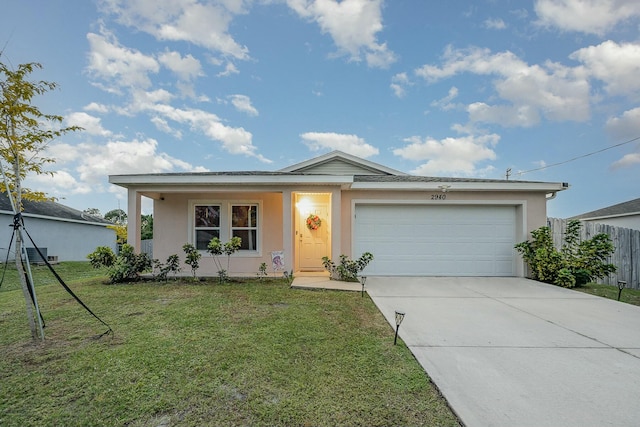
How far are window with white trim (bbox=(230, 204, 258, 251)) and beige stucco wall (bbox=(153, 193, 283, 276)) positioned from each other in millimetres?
169

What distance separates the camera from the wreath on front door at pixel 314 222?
916 cm

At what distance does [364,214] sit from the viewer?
845cm

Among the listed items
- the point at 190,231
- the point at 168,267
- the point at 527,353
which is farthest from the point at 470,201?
the point at 168,267

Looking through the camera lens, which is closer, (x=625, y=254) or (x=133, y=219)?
(x=133, y=219)

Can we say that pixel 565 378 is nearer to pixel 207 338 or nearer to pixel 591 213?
pixel 207 338

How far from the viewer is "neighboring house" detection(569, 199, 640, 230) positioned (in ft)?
40.8

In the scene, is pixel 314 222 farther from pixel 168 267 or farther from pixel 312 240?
pixel 168 267

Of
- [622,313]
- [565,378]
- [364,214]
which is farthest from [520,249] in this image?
[565,378]

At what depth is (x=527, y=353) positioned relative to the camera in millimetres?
3307

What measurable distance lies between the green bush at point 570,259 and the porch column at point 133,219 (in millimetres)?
10441

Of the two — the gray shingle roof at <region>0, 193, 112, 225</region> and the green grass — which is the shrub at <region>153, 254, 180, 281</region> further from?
the gray shingle roof at <region>0, 193, 112, 225</region>

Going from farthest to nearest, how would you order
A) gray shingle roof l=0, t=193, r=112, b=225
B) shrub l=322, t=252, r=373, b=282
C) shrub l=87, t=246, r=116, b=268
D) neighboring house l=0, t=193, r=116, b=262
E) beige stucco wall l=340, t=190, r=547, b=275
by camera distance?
gray shingle roof l=0, t=193, r=112, b=225
neighboring house l=0, t=193, r=116, b=262
beige stucco wall l=340, t=190, r=547, b=275
shrub l=322, t=252, r=373, b=282
shrub l=87, t=246, r=116, b=268

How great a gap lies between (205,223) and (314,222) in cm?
332

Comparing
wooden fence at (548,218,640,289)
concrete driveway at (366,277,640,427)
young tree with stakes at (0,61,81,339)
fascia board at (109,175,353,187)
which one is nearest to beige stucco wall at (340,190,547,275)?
fascia board at (109,175,353,187)
